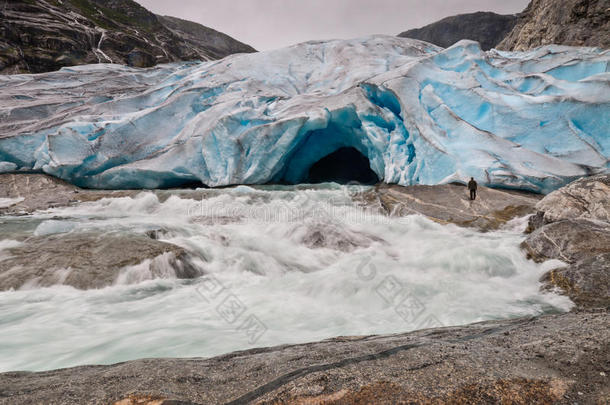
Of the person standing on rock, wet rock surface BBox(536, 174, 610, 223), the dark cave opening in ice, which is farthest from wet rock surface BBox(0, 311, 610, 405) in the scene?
the dark cave opening in ice

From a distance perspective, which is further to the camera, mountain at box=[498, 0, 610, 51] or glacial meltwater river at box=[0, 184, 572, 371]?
mountain at box=[498, 0, 610, 51]

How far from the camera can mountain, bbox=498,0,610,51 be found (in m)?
19.7

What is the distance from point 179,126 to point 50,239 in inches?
368

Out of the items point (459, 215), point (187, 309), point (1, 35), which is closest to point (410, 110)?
point (459, 215)

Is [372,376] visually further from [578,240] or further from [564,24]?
[564,24]

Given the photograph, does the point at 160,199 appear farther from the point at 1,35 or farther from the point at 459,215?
the point at 1,35

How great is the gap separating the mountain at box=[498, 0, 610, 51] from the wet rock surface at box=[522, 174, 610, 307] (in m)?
18.9

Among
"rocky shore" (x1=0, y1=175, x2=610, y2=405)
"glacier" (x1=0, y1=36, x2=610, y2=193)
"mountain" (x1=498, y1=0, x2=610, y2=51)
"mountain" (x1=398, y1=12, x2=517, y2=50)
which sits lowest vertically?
"rocky shore" (x1=0, y1=175, x2=610, y2=405)

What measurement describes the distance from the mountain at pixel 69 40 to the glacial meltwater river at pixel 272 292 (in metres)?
23.4

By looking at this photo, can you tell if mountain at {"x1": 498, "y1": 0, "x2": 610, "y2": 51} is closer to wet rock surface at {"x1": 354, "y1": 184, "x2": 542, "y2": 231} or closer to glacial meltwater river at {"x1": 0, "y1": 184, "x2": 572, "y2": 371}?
wet rock surface at {"x1": 354, "y1": 184, "x2": 542, "y2": 231}

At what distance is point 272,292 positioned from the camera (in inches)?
191

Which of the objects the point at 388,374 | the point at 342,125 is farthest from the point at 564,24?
the point at 388,374

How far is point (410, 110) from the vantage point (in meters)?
11.2

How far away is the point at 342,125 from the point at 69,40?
2713 centimetres
